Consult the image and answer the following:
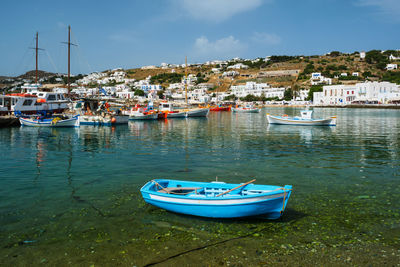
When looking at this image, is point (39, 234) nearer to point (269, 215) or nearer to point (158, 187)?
point (158, 187)

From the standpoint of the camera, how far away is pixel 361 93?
126688 millimetres

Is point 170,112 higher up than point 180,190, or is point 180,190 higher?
point 170,112

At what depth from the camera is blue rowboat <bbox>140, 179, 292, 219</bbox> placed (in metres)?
8.02

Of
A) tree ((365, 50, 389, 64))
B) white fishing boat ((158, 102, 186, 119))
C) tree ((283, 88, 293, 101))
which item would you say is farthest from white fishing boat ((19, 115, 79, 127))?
tree ((365, 50, 389, 64))

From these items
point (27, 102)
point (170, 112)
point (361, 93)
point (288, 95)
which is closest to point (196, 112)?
point (170, 112)

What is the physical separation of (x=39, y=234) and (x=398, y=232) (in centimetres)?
1007

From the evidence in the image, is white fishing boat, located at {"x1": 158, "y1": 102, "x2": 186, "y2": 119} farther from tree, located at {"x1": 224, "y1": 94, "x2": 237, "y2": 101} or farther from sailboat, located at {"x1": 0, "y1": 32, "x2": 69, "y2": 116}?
tree, located at {"x1": 224, "y1": 94, "x2": 237, "y2": 101}

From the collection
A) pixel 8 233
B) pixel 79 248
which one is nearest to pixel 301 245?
pixel 79 248

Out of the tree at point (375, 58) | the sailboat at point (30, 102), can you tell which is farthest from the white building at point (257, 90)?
the sailboat at point (30, 102)

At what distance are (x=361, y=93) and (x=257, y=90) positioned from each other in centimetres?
5826

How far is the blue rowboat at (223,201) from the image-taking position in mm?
8016

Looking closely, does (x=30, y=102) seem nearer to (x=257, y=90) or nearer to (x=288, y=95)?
(x=288, y=95)

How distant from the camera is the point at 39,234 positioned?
311 inches

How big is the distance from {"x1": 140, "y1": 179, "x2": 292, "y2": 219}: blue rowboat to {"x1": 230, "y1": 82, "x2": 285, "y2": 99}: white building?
522 ft
